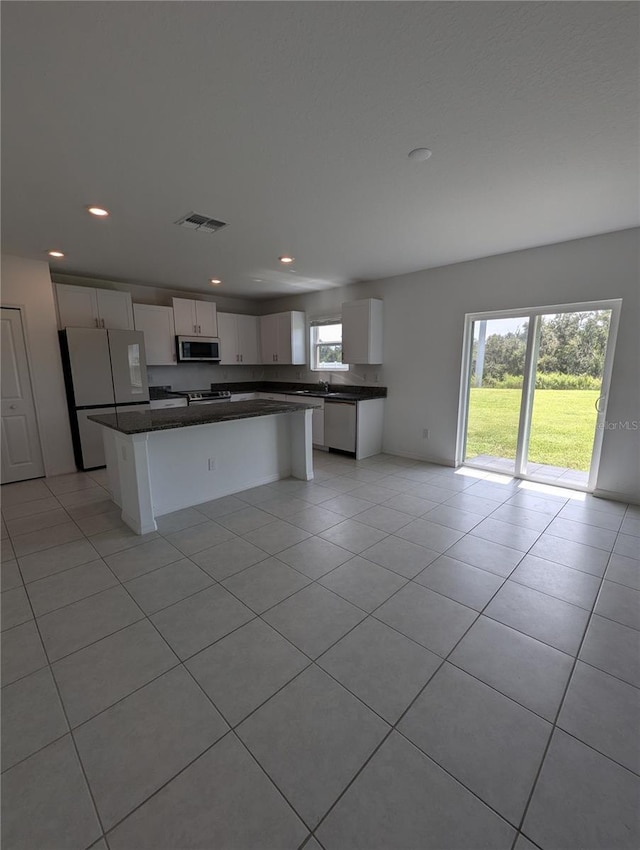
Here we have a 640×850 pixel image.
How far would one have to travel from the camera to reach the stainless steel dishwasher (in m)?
4.93

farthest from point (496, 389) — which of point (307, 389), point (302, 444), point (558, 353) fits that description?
point (307, 389)

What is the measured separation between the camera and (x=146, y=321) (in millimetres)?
5180

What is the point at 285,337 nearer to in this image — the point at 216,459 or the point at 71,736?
the point at 216,459

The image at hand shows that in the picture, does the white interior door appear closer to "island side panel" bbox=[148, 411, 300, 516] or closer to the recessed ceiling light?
"island side panel" bbox=[148, 411, 300, 516]

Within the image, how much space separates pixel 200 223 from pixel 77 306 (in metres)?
2.58

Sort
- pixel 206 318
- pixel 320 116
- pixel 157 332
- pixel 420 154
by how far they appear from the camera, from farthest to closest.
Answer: pixel 206 318 < pixel 157 332 < pixel 420 154 < pixel 320 116

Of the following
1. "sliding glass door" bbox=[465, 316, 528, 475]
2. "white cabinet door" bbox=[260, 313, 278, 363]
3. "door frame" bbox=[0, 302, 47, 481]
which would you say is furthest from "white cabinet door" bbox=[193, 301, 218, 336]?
"sliding glass door" bbox=[465, 316, 528, 475]

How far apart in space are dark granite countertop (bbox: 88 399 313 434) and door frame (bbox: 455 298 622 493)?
2.09m

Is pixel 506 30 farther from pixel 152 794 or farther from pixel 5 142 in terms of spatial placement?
pixel 152 794

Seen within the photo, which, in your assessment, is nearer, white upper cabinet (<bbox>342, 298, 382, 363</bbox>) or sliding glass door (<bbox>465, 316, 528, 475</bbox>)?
sliding glass door (<bbox>465, 316, 528, 475</bbox>)

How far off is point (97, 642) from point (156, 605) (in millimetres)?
319

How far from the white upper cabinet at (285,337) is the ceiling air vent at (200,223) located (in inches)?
116

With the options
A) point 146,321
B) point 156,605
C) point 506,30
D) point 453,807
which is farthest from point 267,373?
point 453,807

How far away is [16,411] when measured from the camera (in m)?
4.07
